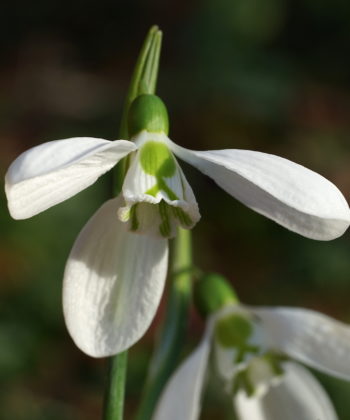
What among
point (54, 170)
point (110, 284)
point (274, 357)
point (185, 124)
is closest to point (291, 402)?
point (274, 357)

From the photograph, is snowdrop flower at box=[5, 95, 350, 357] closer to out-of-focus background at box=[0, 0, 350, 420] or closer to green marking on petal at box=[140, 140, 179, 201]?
green marking on petal at box=[140, 140, 179, 201]

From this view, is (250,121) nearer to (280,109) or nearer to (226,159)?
(280,109)

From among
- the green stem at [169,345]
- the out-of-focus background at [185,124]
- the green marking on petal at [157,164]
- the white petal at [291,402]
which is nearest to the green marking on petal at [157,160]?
the green marking on petal at [157,164]

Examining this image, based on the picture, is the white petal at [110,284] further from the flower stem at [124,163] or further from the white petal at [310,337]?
the white petal at [310,337]

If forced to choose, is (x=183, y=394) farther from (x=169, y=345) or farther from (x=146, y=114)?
(x=146, y=114)

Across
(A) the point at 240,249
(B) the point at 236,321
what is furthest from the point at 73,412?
(B) the point at 236,321

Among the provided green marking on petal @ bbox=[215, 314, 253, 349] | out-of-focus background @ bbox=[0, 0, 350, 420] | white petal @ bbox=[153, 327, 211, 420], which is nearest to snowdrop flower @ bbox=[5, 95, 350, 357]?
white petal @ bbox=[153, 327, 211, 420]

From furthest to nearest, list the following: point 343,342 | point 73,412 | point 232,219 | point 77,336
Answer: point 232,219, point 73,412, point 343,342, point 77,336
